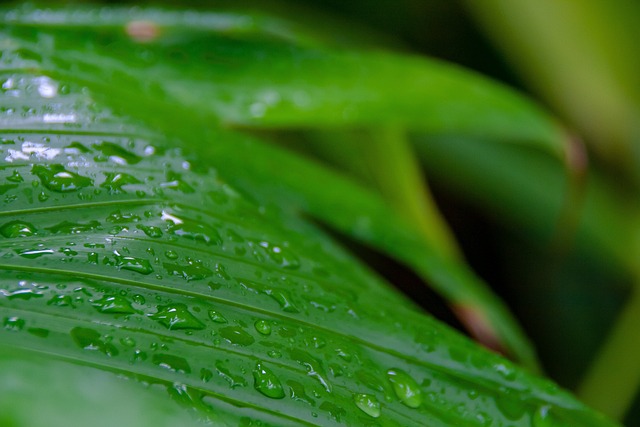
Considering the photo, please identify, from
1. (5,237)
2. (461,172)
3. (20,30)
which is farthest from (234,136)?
(461,172)

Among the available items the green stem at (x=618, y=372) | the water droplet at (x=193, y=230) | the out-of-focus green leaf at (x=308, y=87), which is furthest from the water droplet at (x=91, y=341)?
the green stem at (x=618, y=372)

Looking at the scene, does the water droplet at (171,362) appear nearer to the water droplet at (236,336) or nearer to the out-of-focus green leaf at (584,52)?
the water droplet at (236,336)

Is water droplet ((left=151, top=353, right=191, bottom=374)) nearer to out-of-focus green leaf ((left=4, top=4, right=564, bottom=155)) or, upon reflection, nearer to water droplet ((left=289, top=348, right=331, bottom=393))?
water droplet ((left=289, top=348, right=331, bottom=393))

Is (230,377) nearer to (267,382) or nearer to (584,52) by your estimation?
(267,382)

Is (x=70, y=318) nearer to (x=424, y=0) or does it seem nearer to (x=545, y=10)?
(x=545, y=10)

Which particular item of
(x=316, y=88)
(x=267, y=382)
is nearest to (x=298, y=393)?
(x=267, y=382)

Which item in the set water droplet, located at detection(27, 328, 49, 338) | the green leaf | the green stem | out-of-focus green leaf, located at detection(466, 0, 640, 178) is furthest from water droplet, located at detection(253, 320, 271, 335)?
out-of-focus green leaf, located at detection(466, 0, 640, 178)
